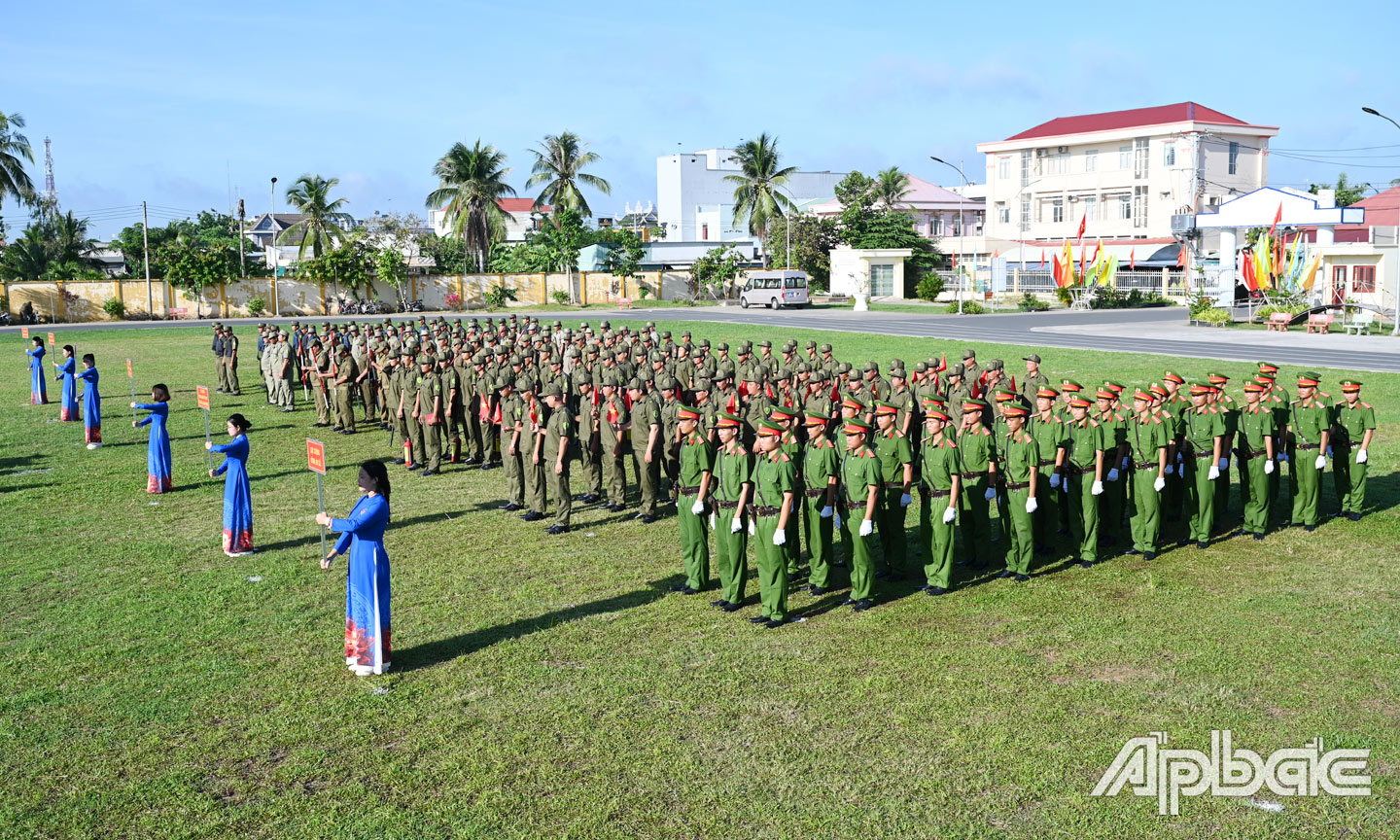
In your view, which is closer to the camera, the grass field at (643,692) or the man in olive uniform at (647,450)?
the grass field at (643,692)

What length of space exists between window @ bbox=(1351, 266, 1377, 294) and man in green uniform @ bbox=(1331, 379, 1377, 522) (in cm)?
3540

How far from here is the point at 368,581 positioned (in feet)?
26.8

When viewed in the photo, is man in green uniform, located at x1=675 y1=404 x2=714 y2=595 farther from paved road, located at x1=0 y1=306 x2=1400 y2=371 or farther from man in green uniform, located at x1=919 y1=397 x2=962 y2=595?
paved road, located at x1=0 y1=306 x2=1400 y2=371

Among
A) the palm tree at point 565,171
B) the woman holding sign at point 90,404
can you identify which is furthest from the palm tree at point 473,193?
the woman holding sign at point 90,404

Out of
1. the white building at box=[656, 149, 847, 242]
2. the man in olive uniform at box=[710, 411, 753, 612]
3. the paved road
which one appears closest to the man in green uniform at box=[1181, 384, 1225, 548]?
the man in olive uniform at box=[710, 411, 753, 612]

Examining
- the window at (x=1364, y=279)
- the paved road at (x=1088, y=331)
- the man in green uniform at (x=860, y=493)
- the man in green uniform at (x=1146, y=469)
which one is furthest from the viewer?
the window at (x=1364, y=279)

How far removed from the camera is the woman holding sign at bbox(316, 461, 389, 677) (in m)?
8.09

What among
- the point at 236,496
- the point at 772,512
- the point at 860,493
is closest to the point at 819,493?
the point at 860,493

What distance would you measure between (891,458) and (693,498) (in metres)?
1.96

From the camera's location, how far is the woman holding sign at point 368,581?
26.5ft

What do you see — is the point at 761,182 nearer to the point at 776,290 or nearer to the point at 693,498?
the point at 776,290

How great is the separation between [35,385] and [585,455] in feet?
58.5

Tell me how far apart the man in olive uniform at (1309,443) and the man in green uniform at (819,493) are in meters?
5.78

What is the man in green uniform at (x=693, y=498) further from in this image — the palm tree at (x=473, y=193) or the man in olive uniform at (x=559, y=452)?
the palm tree at (x=473, y=193)
